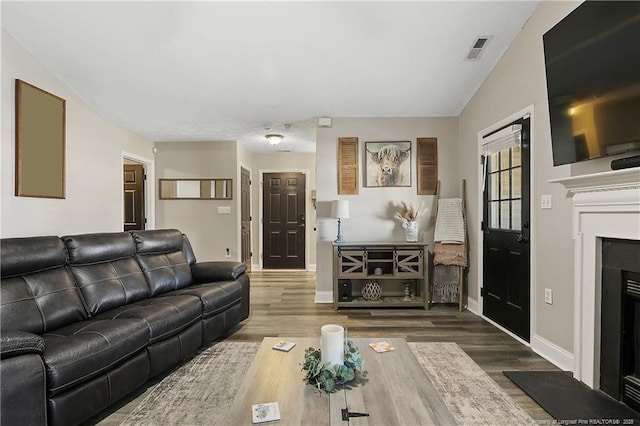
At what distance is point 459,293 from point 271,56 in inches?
133

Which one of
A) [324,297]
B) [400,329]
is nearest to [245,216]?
[324,297]

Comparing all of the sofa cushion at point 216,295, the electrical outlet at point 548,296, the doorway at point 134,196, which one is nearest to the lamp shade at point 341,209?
the sofa cushion at point 216,295

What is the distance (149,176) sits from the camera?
5.80 meters

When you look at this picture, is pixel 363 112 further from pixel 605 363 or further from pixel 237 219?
pixel 605 363

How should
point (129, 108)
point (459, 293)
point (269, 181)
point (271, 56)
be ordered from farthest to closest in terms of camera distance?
point (269, 181), point (129, 108), point (459, 293), point (271, 56)

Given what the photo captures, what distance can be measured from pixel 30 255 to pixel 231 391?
1.58m

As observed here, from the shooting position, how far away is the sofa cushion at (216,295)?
290 cm

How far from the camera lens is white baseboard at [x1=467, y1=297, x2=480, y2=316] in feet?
13.0

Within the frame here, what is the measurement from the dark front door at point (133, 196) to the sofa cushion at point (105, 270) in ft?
9.84

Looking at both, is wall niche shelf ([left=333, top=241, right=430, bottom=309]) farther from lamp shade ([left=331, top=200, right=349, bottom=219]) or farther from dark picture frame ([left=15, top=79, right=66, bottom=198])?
dark picture frame ([left=15, top=79, right=66, bottom=198])

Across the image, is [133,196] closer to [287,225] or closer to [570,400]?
[287,225]

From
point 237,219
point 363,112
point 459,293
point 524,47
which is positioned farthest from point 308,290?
point 524,47

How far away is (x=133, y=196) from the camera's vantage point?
588 cm

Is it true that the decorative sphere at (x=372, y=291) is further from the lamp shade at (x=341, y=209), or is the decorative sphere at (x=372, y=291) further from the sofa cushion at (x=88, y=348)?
the sofa cushion at (x=88, y=348)
